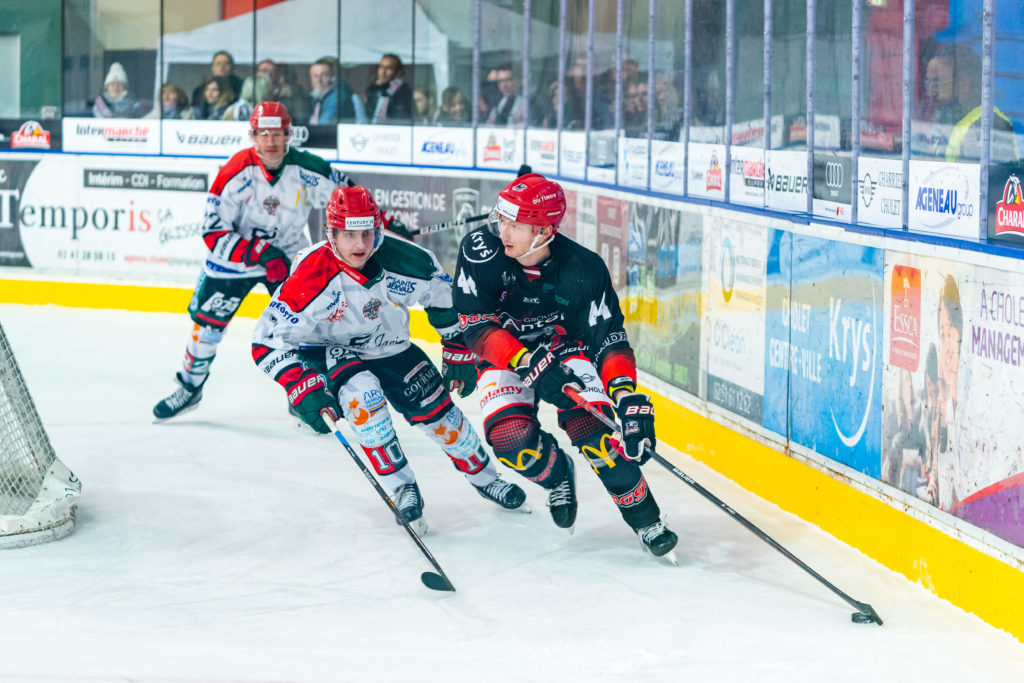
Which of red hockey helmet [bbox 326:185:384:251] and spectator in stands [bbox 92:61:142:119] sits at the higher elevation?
spectator in stands [bbox 92:61:142:119]

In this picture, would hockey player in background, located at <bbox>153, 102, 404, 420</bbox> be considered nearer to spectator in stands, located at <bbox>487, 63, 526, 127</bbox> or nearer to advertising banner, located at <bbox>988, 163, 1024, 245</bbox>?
spectator in stands, located at <bbox>487, 63, 526, 127</bbox>

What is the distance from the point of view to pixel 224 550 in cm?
439

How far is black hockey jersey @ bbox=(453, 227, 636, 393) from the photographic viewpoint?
164 inches

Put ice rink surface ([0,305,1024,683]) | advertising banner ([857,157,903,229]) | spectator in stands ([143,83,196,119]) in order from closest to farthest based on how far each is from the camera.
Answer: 1. ice rink surface ([0,305,1024,683])
2. advertising banner ([857,157,903,229])
3. spectator in stands ([143,83,196,119])

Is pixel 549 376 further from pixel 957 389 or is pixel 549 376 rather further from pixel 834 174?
pixel 834 174

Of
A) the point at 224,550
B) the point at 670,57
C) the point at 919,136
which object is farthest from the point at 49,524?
the point at 670,57

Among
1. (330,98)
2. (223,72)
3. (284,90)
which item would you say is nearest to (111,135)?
(223,72)

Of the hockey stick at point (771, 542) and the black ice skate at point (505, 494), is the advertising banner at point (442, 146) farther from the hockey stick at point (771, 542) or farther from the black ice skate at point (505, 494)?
the hockey stick at point (771, 542)

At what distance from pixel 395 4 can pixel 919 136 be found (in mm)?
6060

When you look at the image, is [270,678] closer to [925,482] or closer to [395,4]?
[925,482]

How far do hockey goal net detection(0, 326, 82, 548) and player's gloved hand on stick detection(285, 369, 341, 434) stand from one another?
0.80 meters

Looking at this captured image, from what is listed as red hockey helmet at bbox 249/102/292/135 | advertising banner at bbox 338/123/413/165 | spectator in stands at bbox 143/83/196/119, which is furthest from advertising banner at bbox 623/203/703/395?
spectator in stands at bbox 143/83/196/119

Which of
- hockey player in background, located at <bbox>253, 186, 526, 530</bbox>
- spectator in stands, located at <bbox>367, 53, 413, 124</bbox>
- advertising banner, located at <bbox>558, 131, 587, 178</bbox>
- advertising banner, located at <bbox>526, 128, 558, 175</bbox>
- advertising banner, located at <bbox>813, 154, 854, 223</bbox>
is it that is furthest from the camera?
spectator in stands, located at <bbox>367, 53, 413, 124</bbox>

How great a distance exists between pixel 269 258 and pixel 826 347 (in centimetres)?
252
